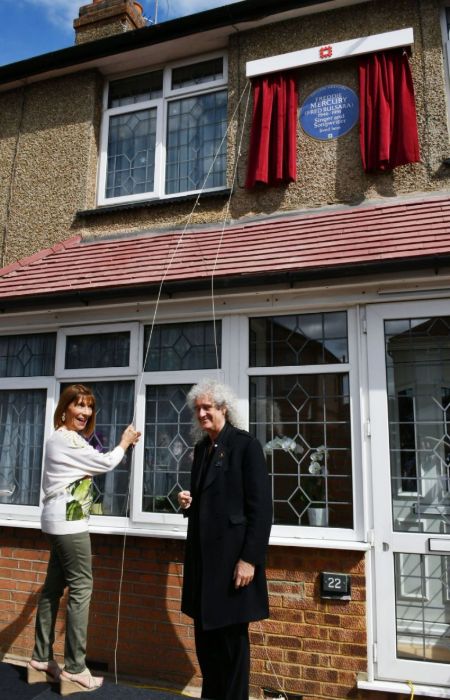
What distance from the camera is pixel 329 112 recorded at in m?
5.41

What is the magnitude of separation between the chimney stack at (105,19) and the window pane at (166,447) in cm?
504

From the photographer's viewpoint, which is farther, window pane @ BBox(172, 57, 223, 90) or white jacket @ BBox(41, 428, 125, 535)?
window pane @ BBox(172, 57, 223, 90)

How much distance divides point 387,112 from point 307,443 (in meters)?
3.09

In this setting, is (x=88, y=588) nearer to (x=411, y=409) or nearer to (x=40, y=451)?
(x=40, y=451)

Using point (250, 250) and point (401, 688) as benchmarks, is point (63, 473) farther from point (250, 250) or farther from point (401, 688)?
point (401, 688)

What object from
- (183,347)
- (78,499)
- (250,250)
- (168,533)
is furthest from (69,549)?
(250,250)

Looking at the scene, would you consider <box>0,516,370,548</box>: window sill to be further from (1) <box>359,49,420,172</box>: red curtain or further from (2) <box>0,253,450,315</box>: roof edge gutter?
(1) <box>359,49,420,172</box>: red curtain

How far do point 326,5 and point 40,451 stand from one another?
16.6 feet

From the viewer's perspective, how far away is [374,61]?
17.3ft

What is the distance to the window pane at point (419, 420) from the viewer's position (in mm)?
3924

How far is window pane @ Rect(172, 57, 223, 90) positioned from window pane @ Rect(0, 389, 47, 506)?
3.81 meters

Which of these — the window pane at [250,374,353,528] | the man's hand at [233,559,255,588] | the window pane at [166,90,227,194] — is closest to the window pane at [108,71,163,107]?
the window pane at [166,90,227,194]

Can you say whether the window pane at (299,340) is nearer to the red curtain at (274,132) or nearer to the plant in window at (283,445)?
the plant in window at (283,445)

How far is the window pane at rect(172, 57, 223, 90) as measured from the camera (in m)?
6.25
